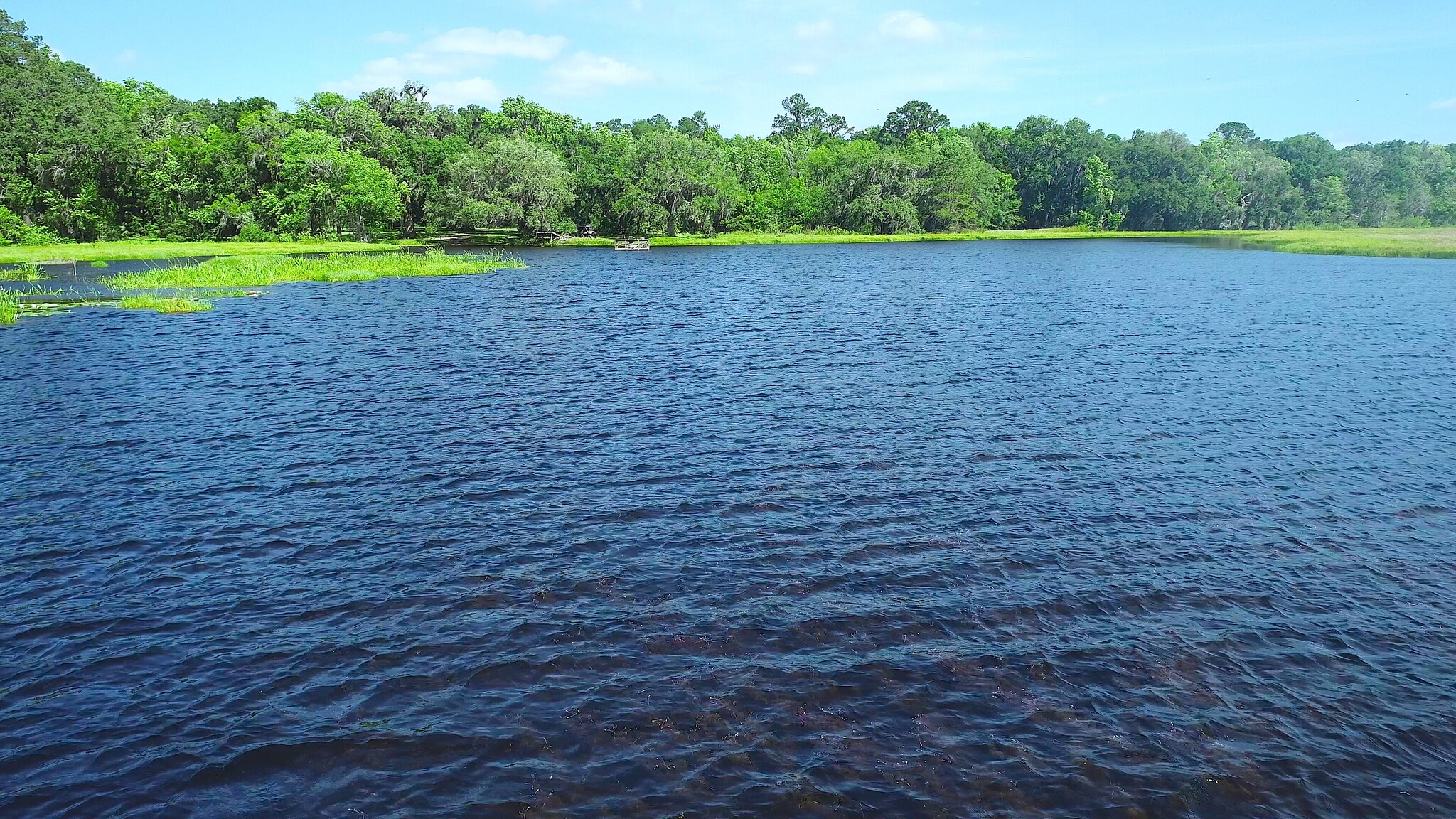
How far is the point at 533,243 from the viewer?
515 feet

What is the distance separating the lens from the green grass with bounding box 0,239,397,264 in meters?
103

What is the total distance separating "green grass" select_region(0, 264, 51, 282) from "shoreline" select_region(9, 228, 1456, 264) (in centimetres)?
664

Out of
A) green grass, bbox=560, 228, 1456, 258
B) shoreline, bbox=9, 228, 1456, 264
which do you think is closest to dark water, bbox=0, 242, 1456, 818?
shoreline, bbox=9, 228, 1456, 264

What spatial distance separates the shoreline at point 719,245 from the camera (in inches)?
4171

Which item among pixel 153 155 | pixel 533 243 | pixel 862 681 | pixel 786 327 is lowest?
pixel 862 681

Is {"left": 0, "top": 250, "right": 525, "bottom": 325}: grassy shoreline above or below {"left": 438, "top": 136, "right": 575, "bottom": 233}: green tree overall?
below

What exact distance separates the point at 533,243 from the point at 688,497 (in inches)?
5517

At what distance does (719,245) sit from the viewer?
554ft

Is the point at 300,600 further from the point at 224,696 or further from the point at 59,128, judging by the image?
the point at 59,128

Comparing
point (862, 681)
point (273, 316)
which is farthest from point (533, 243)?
point (862, 681)

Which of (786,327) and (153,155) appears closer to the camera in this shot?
(786,327)

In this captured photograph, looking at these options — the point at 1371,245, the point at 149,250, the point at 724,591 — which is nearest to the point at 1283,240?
the point at 1371,245

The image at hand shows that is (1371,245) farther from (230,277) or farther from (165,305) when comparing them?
(165,305)

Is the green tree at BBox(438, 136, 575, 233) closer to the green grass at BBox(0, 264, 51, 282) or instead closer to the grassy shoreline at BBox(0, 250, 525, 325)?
the grassy shoreline at BBox(0, 250, 525, 325)
